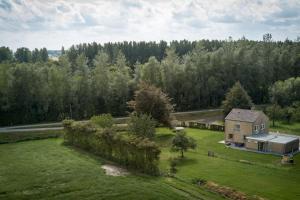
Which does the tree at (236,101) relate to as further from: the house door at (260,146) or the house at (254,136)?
the house door at (260,146)

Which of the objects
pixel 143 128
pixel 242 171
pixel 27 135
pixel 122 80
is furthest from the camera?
pixel 122 80

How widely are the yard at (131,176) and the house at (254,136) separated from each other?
92.8 inches

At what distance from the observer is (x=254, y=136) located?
166 ft

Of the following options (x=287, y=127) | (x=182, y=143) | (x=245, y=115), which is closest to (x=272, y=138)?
(x=245, y=115)

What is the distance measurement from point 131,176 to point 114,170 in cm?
279

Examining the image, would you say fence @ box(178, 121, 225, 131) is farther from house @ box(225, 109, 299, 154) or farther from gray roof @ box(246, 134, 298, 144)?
gray roof @ box(246, 134, 298, 144)

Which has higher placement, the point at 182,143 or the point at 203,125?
the point at 203,125

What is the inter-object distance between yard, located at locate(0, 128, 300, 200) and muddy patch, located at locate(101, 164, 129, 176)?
0.74 m

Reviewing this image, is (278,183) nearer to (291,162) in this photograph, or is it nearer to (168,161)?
(291,162)

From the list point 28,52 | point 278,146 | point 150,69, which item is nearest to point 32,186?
point 278,146

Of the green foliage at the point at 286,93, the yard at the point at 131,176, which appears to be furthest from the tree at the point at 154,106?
the green foliage at the point at 286,93

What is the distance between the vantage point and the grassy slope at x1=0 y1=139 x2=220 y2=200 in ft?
91.3

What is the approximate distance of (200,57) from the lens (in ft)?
278

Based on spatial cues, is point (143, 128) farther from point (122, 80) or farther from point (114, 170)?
point (122, 80)
